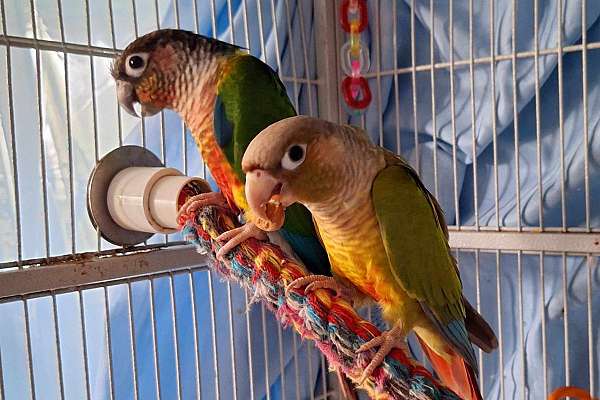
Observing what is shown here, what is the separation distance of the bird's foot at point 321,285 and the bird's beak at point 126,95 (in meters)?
0.32

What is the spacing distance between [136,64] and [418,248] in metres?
0.40

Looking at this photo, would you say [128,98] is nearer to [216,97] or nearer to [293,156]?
[216,97]

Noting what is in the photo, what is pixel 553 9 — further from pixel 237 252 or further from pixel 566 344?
pixel 237 252

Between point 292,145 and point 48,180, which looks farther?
point 48,180

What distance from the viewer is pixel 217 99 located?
0.72 meters

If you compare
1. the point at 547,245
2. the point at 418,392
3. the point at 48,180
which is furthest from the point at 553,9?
the point at 48,180

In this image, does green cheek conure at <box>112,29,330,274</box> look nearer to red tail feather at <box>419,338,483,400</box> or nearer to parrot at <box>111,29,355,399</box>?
parrot at <box>111,29,355,399</box>

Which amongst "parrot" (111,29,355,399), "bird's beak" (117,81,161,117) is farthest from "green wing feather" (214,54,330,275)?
"bird's beak" (117,81,161,117)

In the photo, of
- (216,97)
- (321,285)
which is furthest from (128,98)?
(321,285)

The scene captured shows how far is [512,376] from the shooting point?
3.25 feet

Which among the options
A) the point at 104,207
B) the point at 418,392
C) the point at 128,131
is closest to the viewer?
the point at 418,392

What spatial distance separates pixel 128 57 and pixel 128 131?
224mm

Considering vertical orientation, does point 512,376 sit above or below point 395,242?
below

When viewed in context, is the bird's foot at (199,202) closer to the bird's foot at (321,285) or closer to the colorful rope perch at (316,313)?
the colorful rope perch at (316,313)
